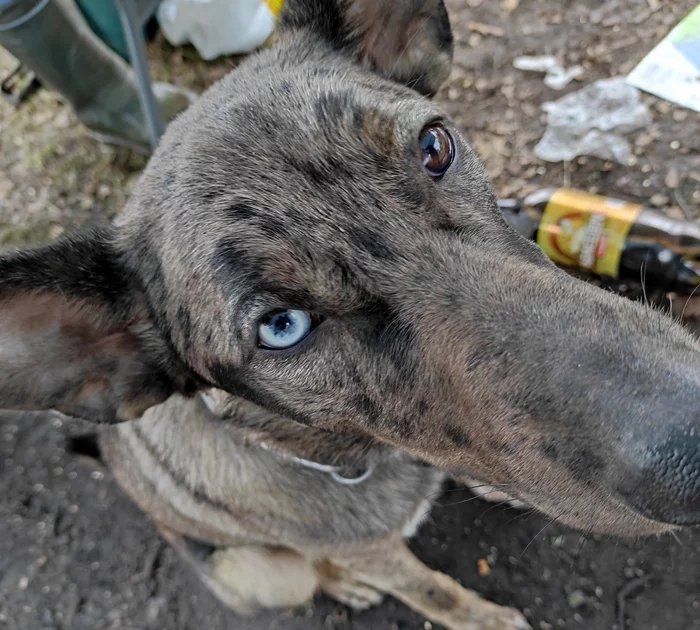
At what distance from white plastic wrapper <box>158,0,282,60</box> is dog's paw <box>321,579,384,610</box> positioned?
12.3ft

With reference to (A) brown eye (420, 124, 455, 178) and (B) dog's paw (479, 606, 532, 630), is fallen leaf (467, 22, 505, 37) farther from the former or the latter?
(B) dog's paw (479, 606, 532, 630)

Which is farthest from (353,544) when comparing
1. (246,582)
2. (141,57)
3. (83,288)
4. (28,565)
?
(141,57)

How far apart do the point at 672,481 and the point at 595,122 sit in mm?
3035

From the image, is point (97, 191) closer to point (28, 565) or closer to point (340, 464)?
point (28, 565)

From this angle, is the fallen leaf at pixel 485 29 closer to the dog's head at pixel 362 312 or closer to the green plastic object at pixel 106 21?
the green plastic object at pixel 106 21

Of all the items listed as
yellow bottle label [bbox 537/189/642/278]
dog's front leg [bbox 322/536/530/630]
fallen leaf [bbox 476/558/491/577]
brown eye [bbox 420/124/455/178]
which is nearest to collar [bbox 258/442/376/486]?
dog's front leg [bbox 322/536/530/630]

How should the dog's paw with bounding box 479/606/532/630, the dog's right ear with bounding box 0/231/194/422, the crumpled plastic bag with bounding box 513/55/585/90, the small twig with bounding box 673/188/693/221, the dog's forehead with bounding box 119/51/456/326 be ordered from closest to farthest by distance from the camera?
the dog's forehead with bounding box 119/51/456/326 < the dog's right ear with bounding box 0/231/194/422 < the dog's paw with bounding box 479/606/532/630 < the small twig with bounding box 673/188/693/221 < the crumpled plastic bag with bounding box 513/55/585/90

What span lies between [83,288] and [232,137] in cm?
66

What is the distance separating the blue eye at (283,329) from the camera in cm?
161

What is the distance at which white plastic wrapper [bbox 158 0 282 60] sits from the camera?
14.1ft

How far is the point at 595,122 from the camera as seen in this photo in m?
3.68

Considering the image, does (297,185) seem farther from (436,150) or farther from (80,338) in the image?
(80,338)

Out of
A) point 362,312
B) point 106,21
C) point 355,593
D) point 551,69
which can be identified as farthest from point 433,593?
point 106,21

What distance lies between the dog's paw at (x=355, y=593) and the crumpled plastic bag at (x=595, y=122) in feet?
8.76
